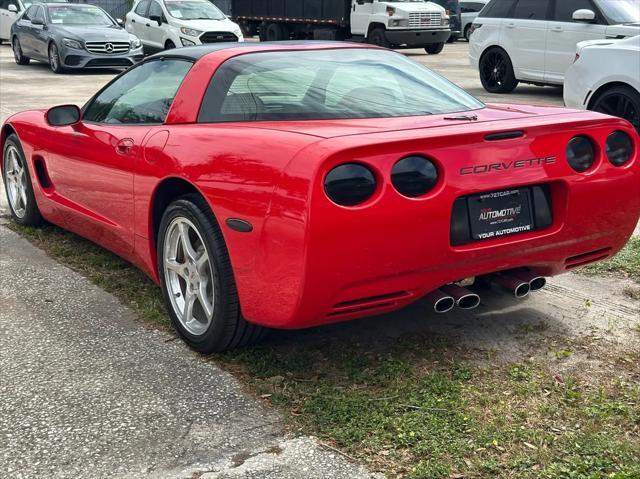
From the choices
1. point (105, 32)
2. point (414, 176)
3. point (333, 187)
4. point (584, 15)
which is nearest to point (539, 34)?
point (584, 15)

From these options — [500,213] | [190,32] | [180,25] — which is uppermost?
[500,213]

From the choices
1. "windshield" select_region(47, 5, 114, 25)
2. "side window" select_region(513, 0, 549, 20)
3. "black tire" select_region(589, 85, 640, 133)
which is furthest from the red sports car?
"windshield" select_region(47, 5, 114, 25)

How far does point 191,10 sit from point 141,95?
56.4 feet

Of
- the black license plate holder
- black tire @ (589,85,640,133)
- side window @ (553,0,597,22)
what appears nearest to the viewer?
the black license plate holder

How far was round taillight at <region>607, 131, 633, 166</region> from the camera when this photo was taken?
4.11 meters

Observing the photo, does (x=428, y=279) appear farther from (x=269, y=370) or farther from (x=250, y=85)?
(x=250, y=85)

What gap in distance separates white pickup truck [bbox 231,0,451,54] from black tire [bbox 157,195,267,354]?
19616 millimetres

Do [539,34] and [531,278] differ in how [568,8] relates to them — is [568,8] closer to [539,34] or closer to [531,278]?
[539,34]

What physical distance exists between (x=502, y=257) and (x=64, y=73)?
16549mm

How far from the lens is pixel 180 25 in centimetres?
2048

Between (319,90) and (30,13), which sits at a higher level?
(319,90)

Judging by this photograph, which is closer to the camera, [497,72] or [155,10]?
[497,72]

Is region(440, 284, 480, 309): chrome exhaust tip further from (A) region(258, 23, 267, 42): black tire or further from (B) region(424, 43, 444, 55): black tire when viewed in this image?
(A) region(258, 23, 267, 42): black tire

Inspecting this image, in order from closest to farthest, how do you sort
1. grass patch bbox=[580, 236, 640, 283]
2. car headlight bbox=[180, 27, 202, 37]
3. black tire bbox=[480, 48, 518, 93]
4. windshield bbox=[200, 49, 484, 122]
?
windshield bbox=[200, 49, 484, 122] < grass patch bbox=[580, 236, 640, 283] < black tire bbox=[480, 48, 518, 93] < car headlight bbox=[180, 27, 202, 37]
